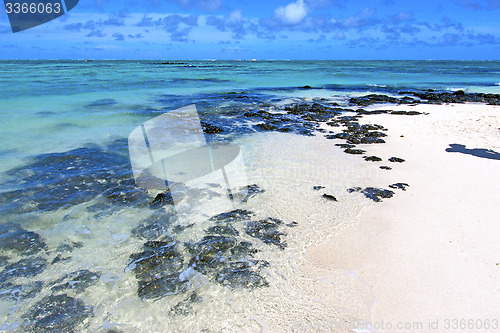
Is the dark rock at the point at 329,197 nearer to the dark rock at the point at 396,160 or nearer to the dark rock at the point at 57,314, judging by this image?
the dark rock at the point at 396,160

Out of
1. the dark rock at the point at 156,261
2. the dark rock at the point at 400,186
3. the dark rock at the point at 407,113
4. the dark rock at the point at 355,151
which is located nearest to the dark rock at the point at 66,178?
the dark rock at the point at 156,261

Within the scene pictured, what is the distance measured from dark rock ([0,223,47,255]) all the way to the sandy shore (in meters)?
3.67

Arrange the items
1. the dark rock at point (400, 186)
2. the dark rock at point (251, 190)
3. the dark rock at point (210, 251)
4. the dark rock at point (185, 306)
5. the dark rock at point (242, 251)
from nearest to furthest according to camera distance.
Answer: the dark rock at point (185, 306) → the dark rock at point (210, 251) → the dark rock at point (242, 251) → the dark rock at point (251, 190) → the dark rock at point (400, 186)

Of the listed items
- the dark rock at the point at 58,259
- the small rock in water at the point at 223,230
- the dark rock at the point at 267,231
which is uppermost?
the dark rock at the point at 267,231

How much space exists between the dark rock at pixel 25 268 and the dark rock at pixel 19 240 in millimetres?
205

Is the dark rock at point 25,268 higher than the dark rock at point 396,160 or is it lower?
lower

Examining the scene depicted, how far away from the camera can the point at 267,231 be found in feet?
14.6

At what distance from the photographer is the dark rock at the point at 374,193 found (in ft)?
18.0

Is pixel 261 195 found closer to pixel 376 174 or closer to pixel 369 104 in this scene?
pixel 376 174

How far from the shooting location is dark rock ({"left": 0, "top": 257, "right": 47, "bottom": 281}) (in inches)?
141

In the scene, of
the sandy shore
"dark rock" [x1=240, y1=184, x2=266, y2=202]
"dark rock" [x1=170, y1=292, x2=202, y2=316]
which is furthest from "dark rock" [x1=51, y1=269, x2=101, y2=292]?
"dark rock" [x1=240, y1=184, x2=266, y2=202]

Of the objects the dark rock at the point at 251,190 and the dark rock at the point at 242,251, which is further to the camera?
the dark rock at the point at 251,190

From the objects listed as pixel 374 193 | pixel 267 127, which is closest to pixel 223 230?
pixel 374 193

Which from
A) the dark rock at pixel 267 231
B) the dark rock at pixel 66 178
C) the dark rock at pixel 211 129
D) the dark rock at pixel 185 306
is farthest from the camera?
the dark rock at pixel 211 129
